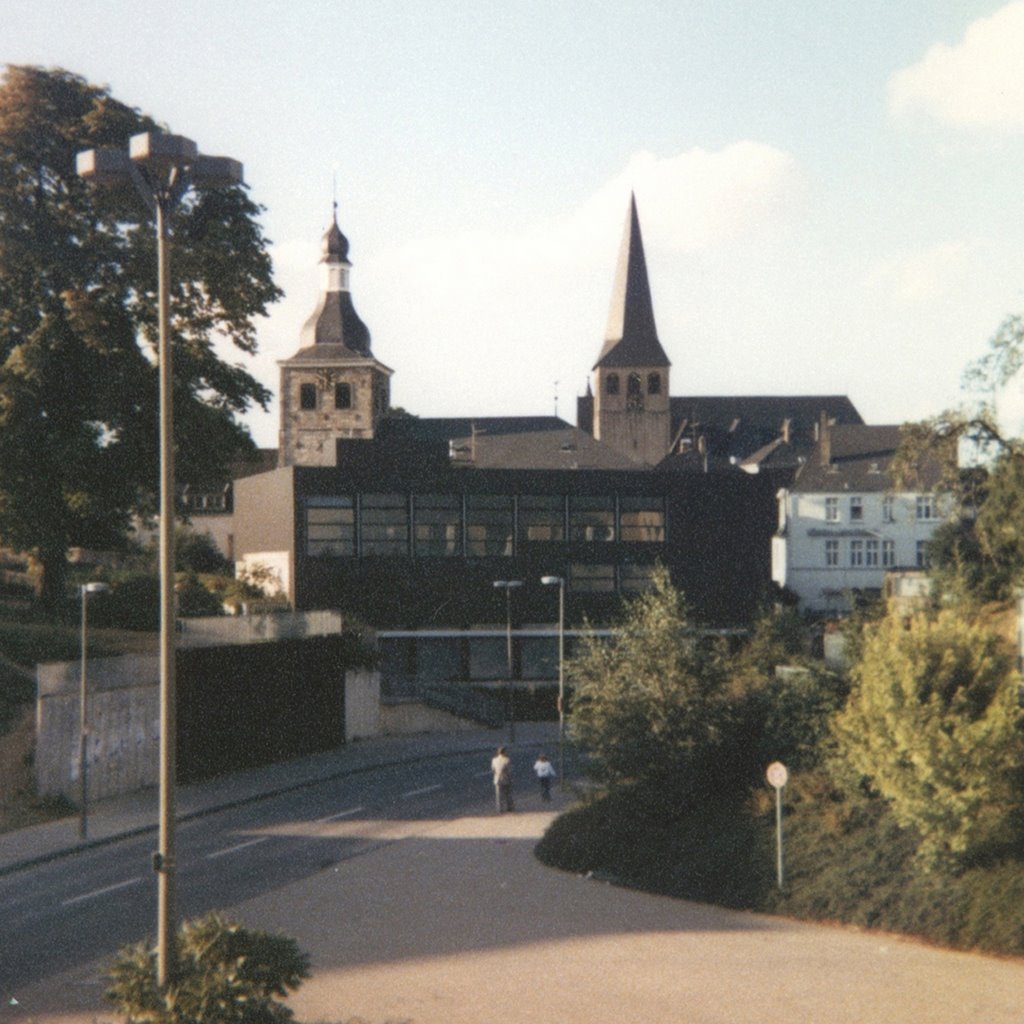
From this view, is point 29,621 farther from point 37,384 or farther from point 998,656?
point 998,656

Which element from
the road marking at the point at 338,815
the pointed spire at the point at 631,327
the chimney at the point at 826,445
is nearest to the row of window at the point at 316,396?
the chimney at the point at 826,445

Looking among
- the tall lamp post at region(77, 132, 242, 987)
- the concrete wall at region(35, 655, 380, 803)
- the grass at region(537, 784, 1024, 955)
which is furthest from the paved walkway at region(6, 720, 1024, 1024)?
the concrete wall at region(35, 655, 380, 803)

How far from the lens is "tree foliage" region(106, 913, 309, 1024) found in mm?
12719

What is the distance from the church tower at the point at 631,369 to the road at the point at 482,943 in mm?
90422

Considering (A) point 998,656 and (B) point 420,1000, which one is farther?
(A) point 998,656

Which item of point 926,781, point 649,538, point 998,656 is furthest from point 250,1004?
point 649,538

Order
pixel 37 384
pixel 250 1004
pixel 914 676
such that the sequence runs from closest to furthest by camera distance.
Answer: pixel 250 1004 < pixel 914 676 < pixel 37 384

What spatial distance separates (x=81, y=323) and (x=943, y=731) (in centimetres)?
2703

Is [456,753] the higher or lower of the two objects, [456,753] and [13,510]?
the lower

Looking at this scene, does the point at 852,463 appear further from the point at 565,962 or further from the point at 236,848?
the point at 565,962

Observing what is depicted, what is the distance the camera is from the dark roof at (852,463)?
86.1 meters

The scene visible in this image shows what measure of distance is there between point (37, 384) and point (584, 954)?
26.1m

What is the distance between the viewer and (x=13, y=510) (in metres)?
39.5

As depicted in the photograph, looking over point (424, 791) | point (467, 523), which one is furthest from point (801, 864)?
point (467, 523)
